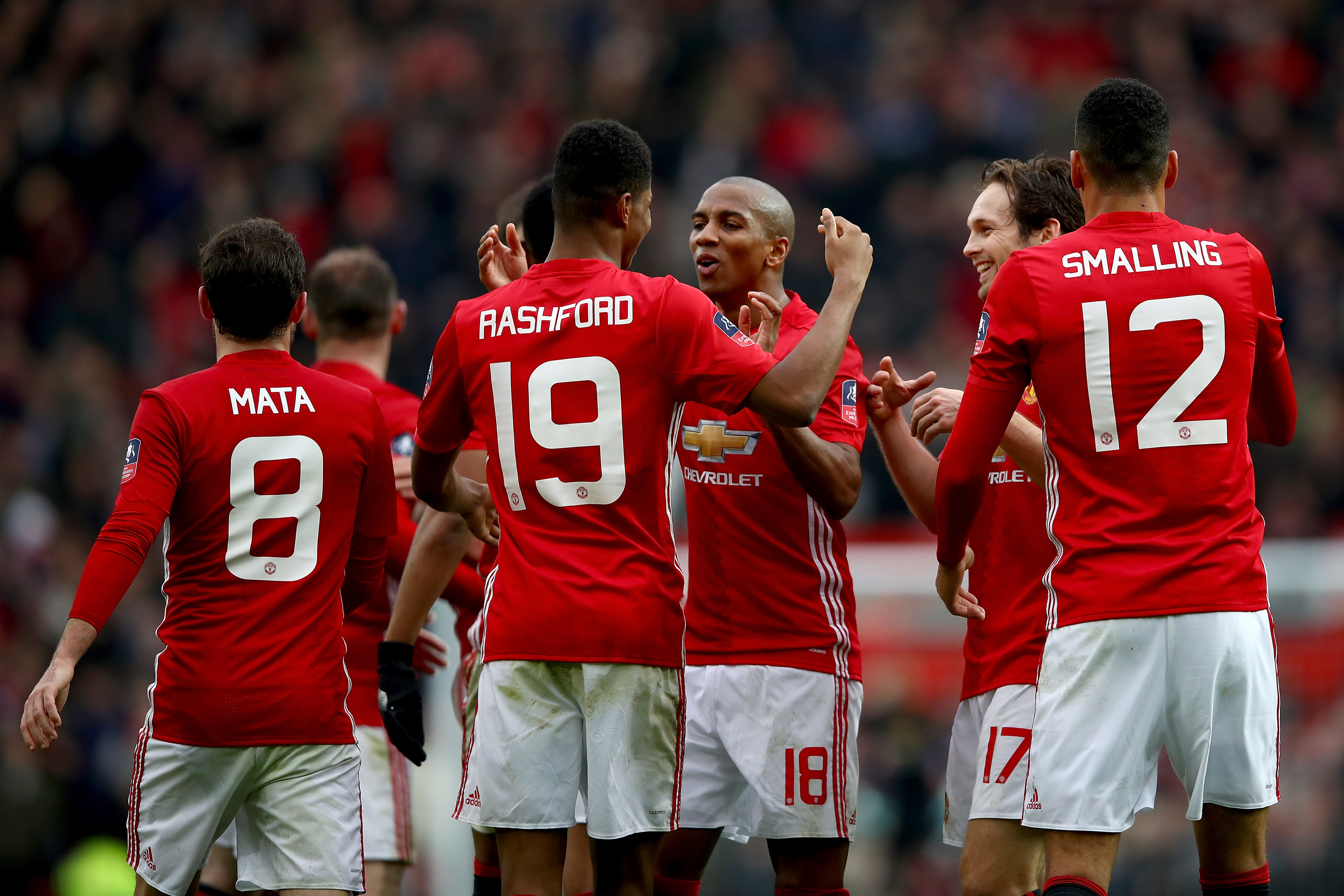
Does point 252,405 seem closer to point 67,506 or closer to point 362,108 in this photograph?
point 67,506

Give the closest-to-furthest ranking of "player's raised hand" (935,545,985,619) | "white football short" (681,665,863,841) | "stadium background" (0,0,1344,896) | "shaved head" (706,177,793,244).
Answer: "player's raised hand" (935,545,985,619) → "white football short" (681,665,863,841) → "shaved head" (706,177,793,244) → "stadium background" (0,0,1344,896)

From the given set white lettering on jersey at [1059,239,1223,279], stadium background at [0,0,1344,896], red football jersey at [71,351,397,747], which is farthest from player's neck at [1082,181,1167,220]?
stadium background at [0,0,1344,896]

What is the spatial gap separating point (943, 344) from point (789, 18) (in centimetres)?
511

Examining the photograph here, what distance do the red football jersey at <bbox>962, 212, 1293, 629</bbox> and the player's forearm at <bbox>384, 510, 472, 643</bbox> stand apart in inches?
79.7

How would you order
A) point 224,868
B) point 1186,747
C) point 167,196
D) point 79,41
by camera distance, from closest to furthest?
point 1186,747 → point 224,868 → point 167,196 → point 79,41

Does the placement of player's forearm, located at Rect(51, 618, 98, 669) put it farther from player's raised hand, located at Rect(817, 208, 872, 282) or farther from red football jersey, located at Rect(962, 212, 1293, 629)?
red football jersey, located at Rect(962, 212, 1293, 629)

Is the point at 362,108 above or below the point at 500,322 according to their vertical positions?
above

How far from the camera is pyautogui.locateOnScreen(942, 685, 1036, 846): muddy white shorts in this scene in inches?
197

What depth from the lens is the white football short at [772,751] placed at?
5.26 metres

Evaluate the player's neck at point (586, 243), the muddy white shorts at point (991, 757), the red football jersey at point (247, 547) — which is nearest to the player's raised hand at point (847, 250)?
the player's neck at point (586, 243)

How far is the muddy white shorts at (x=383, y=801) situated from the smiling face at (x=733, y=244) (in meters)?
2.23

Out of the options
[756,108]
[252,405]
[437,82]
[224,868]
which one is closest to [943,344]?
[756,108]

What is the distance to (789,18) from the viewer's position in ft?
53.6

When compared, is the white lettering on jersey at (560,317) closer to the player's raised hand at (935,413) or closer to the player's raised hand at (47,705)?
the player's raised hand at (935,413)
